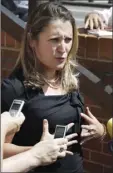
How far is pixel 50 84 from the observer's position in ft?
7.88

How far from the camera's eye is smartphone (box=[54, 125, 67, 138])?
6.87 ft

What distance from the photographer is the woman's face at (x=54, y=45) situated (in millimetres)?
2311

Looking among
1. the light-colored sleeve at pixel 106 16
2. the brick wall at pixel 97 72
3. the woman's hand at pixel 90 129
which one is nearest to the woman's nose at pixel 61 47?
the woman's hand at pixel 90 129

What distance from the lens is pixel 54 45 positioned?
7.55ft

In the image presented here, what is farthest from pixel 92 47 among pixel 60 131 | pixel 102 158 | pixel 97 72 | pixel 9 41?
pixel 60 131

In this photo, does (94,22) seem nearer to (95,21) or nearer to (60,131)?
(95,21)

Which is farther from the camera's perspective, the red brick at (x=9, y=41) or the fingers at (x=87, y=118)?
the red brick at (x=9, y=41)

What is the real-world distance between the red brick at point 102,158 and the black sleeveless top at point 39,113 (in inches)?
56.1

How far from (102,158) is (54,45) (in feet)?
5.71

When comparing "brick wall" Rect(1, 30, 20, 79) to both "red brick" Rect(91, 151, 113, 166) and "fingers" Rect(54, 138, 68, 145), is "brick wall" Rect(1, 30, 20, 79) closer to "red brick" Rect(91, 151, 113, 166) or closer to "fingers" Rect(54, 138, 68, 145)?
"red brick" Rect(91, 151, 113, 166)

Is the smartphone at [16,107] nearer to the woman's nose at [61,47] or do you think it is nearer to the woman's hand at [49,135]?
the woman's hand at [49,135]

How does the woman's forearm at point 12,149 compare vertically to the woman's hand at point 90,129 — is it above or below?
below

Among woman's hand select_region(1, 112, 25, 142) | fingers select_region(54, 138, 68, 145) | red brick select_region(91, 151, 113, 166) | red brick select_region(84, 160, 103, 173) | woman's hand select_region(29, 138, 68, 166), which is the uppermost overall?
woman's hand select_region(1, 112, 25, 142)

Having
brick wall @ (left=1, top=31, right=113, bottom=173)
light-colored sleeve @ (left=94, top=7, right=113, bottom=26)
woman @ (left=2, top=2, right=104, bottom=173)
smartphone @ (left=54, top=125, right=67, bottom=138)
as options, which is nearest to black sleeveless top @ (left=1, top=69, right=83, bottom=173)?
woman @ (left=2, top=2, right=104, bottom=173)
